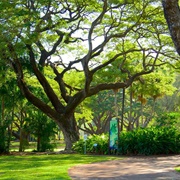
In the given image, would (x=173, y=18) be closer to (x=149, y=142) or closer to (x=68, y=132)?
(x=149, y=142)

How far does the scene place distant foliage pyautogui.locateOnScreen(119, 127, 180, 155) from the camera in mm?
17172

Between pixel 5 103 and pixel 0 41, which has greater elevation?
pixel 0 41

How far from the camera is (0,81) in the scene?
21469 millimetres

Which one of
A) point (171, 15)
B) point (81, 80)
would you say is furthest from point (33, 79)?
point (171, 15)

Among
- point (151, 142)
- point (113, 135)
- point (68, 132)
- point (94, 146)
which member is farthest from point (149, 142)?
point (68, 132)

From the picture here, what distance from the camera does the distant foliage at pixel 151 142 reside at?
56.3 ft

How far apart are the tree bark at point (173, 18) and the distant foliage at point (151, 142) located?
9384 millimetres

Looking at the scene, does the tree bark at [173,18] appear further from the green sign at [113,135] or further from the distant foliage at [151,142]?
the green sign at [113,135]

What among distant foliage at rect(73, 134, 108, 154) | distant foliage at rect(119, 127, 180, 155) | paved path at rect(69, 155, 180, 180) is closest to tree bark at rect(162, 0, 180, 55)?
paved path at rect(69, 155, 180, 180)

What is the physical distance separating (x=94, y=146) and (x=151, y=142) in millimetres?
3162

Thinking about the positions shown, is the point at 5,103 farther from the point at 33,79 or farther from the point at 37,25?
the point at 37,25

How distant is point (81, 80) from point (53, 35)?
265 inches

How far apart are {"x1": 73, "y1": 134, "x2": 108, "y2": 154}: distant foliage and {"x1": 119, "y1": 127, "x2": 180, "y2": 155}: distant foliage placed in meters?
1.06

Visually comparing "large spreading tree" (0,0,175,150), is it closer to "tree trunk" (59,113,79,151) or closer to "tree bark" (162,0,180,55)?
"tree trunk" (59,113,79,151)
